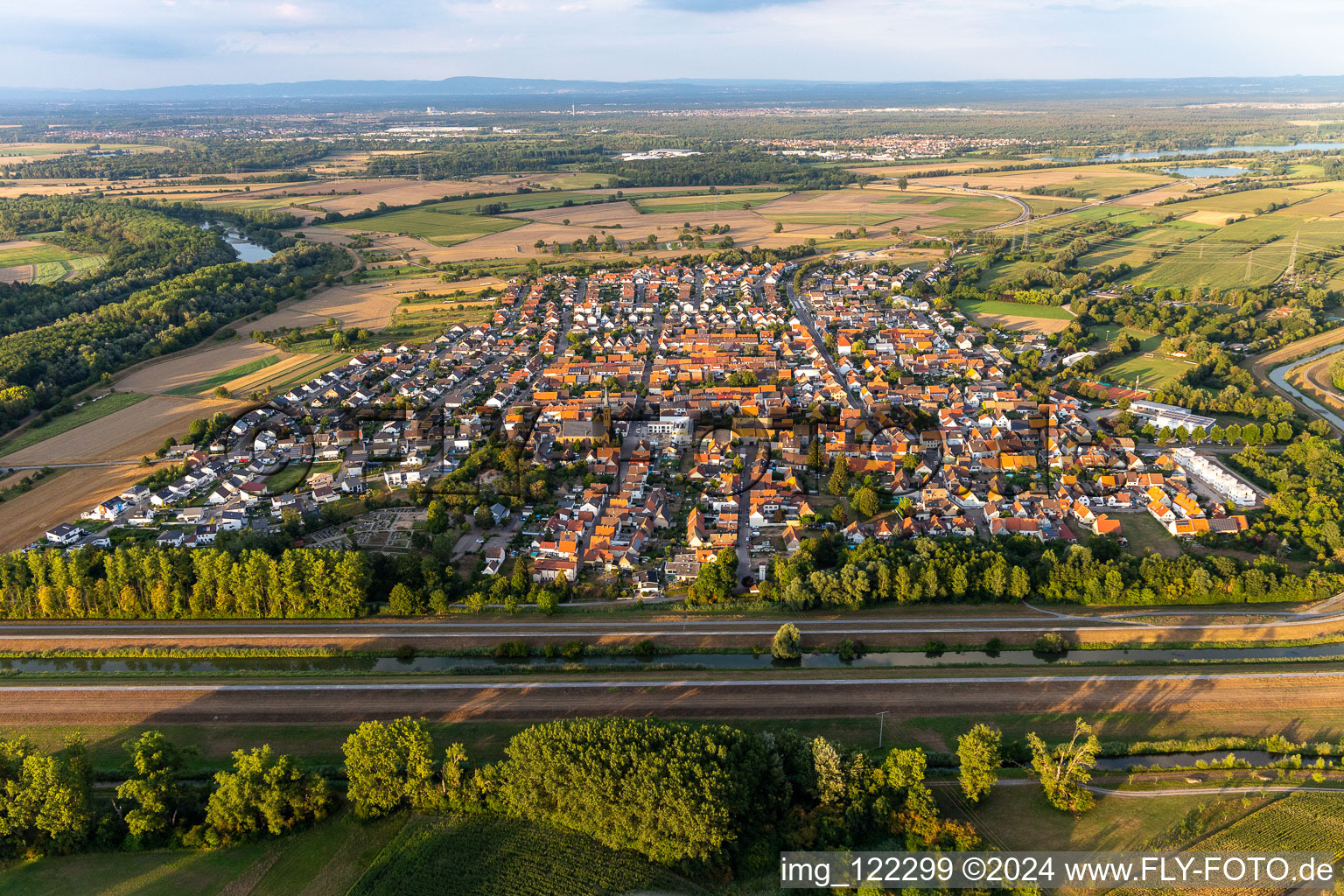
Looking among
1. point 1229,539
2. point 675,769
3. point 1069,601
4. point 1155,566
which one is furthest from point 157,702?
point 1229,539

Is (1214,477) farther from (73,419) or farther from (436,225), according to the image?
(436,225)

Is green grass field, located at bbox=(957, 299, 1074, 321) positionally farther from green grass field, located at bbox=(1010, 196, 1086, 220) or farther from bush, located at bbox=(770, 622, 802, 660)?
bush, located at bbox=(770, 622, 802, 660)

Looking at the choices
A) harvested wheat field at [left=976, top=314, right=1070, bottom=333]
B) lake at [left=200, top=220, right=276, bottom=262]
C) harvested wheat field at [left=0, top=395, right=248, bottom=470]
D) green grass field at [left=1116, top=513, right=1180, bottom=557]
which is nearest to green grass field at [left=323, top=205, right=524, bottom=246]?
lake at [left=200, top=220, right=276, bottom=262]

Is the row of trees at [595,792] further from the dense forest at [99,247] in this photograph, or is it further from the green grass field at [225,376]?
the dense forest at [99,247]

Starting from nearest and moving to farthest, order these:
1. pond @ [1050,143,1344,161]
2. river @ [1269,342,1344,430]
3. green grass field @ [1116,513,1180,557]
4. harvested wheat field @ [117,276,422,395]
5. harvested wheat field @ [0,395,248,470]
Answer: green grass field @ [1116,513,1180,557], harvested wheat field @ [0,395,248,470], river @ [1269,342,1344,430], harvested wheat field @ [117,276,422,395], pond @ [1050,143,1344,161]

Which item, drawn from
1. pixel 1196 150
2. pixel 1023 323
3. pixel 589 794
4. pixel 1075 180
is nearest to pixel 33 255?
pixel 589 794
